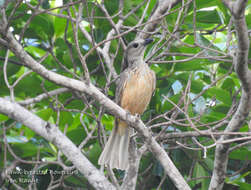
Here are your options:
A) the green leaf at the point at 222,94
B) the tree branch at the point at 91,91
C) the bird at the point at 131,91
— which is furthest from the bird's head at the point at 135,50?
the tree branch at the point at 91,91

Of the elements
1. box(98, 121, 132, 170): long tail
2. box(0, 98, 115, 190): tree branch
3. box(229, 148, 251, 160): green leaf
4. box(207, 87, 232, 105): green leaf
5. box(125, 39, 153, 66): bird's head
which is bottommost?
box(98, 121, 132, 170): long tail

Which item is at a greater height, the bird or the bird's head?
the bird's head

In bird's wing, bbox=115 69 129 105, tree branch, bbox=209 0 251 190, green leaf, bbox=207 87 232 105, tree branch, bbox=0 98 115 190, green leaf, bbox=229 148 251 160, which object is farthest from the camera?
bird's wing, bbox=115 69 129 105

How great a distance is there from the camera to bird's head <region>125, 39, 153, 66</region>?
4562 mm

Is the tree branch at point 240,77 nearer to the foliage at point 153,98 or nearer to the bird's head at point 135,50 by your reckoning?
the foliage at point 153,98

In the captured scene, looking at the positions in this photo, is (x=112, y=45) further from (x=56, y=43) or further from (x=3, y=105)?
(x=3, y=105)

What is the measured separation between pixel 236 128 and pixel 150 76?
6.11ft

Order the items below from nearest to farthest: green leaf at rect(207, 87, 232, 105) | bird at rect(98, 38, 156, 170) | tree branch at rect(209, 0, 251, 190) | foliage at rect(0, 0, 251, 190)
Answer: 1. tree branch at rect(209, 0, 251, 190)
2. green leaf at rect(207, 87, 232, 105)
3. foliage at rect(0, 0, 251, 190)
4. bird at rect(98, 38, 156, 170)

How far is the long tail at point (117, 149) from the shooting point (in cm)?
415

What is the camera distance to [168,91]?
14.9ft

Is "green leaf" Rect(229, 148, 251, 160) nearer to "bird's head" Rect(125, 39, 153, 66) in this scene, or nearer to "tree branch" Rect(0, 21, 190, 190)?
"tree branch" Rect(0, 21, 190, 190)

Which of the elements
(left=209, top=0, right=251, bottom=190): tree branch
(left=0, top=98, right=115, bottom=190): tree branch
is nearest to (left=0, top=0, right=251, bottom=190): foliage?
(left=0, top=98, right=115, bottom=190): tree branch

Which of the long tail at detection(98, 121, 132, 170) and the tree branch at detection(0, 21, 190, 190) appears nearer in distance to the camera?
the tree branch at detection(0, 21, 190, 190)

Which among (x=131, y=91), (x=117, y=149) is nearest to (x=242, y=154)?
(x=117, y=149)
